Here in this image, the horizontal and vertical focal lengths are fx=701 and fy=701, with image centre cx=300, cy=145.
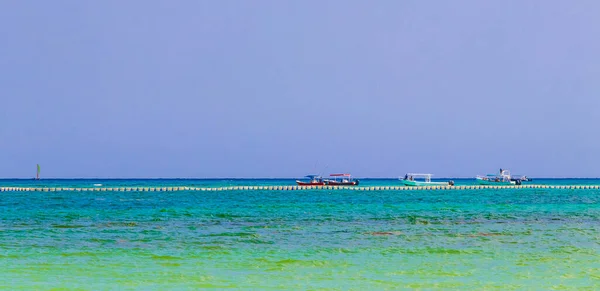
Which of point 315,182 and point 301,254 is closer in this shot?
point 301,254

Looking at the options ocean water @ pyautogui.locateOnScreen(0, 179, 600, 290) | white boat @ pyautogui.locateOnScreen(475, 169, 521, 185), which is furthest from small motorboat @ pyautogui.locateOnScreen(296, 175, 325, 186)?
ocean water @ pyautogui.locateOnScreen(0, 179, 600, 290)

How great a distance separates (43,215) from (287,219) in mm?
13801

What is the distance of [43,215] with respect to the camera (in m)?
38.3

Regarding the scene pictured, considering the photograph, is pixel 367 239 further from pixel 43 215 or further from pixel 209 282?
pixel 43 215

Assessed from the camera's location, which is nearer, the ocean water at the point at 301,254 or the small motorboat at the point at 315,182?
the ocean water at the point at 301,254

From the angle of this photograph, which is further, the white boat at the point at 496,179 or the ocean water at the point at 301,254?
the white boat at the point at 496,179

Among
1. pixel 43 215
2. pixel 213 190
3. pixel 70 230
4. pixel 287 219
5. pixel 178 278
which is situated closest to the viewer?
pixel 178 278

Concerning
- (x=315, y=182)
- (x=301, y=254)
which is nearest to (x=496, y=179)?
(x=315, y=182)

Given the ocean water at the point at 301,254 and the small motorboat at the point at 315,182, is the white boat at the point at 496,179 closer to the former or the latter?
the small motorboat at the point at 315,182

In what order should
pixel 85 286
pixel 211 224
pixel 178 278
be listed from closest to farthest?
pixel 85 286 < pixel 178 278 < pixel 211 224

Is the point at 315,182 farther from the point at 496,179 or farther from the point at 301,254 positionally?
the point at 301,254

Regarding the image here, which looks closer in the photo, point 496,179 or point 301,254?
point 301,254

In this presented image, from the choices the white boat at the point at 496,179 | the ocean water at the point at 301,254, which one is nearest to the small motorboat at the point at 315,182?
the white boat at the point at 496,179

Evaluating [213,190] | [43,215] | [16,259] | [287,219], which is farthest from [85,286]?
[213,190]
